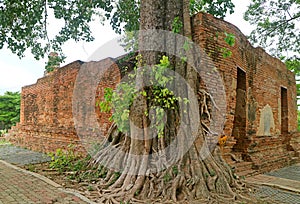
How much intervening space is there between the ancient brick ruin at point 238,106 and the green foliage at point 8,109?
929 centimetres

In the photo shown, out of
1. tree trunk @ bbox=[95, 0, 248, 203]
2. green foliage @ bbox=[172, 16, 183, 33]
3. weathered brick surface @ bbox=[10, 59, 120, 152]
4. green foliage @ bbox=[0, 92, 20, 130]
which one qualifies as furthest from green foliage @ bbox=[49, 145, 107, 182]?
green foliage @ bbox=[0, 92, 20, 130]

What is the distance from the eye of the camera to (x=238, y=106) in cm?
740

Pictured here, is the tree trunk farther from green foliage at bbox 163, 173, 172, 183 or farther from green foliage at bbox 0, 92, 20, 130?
green foliage at bbox 0, 92, 20, 130

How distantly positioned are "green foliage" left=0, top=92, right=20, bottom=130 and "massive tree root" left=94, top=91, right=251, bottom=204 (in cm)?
1771

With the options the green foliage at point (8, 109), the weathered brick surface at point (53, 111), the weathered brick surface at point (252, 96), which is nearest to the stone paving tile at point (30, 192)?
the weathered brick surface at point (53, 111)

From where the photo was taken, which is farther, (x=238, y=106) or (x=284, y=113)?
(x=284, y=113)

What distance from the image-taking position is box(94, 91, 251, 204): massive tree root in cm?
396

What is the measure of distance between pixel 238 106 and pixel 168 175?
3947 millimetres

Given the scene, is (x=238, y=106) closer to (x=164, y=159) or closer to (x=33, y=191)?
(x=164, y=159)

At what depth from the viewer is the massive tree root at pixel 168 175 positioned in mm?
3963

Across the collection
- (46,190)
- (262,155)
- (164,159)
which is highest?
(164,159)

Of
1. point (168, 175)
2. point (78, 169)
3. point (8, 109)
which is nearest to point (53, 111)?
point (78, 169)

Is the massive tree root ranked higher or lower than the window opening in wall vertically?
lower

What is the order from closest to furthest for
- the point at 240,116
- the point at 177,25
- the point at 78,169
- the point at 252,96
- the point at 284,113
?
the point at 177,25, the point at 78,169, the point at 240,116, the point at 252,96, the point at 284,113
